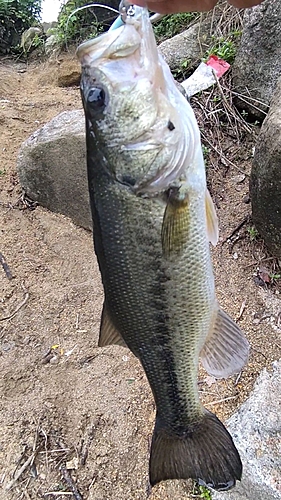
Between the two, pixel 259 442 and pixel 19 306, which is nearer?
pixel 259 442

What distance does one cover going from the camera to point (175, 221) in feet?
4.52

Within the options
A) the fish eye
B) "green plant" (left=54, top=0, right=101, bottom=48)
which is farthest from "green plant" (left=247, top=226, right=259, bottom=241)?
"green plant" (left=54, top=0, right=101, bottom=48)

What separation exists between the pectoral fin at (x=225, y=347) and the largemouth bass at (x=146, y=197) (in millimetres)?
29

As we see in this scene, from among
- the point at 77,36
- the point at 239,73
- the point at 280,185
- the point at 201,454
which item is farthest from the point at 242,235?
the point at 77,36

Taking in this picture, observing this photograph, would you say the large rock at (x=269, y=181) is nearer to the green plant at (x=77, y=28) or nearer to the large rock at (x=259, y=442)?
the large rock at (x=259, y=442)

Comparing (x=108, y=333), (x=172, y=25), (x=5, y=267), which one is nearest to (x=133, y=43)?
(x=108, y=333)

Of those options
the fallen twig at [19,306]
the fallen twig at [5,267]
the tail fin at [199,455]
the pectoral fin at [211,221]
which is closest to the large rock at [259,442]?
the tail fin at [199,455]

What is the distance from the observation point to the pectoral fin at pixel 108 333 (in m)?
1.58

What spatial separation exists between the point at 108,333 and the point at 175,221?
452 mm

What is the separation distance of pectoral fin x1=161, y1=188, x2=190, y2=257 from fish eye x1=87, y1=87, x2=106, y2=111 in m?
0.32

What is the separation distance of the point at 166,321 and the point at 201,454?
1.67ft

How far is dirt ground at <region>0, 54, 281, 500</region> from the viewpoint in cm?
266

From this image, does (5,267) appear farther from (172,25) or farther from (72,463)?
(172,25)

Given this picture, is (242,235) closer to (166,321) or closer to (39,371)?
(39,371)
